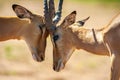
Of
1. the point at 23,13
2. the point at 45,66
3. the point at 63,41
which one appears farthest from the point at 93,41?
the point at 45,66

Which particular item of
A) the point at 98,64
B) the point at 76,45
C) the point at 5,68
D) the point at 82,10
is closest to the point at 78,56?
the point at 98,64

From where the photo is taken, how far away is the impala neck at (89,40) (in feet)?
40.8

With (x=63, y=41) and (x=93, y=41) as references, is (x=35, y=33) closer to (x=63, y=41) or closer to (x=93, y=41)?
(x=63, y=41)

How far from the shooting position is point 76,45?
12.7 metres

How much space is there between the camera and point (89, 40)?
12.6 metres

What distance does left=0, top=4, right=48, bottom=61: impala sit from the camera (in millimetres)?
12727

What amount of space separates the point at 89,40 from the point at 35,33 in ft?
3.18

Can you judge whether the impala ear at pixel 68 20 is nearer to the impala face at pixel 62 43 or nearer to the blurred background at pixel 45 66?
the impala face at pixel 62 43

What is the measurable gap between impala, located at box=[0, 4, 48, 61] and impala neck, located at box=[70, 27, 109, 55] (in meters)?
0.58

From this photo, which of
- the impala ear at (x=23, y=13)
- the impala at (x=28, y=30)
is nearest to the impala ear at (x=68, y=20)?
the impala at (x=28, y=30)

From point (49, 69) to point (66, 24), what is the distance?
16.7 ft

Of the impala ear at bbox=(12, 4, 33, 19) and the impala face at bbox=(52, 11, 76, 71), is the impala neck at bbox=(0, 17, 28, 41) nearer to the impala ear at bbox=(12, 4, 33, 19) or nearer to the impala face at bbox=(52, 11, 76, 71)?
the impala ear at bbox=(12, 4, 33, 19)

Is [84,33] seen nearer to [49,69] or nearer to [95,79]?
[95,79]

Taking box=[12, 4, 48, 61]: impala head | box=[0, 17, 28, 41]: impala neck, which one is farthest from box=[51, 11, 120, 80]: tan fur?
box=[0, 17, 28, 41]: impala neck
